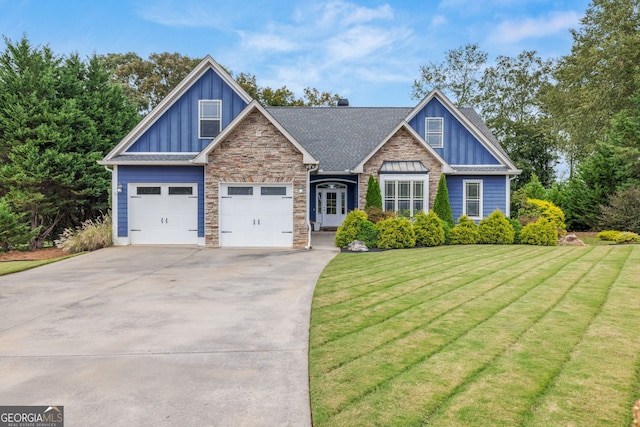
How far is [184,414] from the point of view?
343 cm

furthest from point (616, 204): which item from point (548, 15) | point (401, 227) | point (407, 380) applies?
point (407, 380)

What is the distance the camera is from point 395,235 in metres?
15.0

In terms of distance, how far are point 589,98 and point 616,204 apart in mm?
12857

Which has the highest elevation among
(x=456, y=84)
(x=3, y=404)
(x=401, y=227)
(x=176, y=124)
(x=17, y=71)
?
(x=456, y=84)

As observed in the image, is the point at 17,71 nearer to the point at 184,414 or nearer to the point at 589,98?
the point at 184,414

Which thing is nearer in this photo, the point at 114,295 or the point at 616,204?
the point at 114,295

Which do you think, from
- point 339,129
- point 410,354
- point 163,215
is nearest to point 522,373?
point 410,354

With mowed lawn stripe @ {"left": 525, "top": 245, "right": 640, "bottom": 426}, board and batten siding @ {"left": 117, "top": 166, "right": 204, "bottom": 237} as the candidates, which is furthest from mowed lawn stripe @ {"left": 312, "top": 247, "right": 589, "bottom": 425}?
board and batten siding @ {"left": 117, "top": 166, "right": 204, "bottom": 237}

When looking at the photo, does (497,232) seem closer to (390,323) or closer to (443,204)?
(443,204)

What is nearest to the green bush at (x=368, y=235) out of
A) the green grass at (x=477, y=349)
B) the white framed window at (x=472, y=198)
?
the green grass at (x=477, y=349)

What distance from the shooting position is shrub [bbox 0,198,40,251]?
1526cm

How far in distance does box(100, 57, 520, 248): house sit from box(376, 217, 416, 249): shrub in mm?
2646

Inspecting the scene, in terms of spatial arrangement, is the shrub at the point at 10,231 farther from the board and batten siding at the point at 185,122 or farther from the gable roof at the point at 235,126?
the gable roof at the point at 235,126

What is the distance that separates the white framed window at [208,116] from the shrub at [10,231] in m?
7.47
